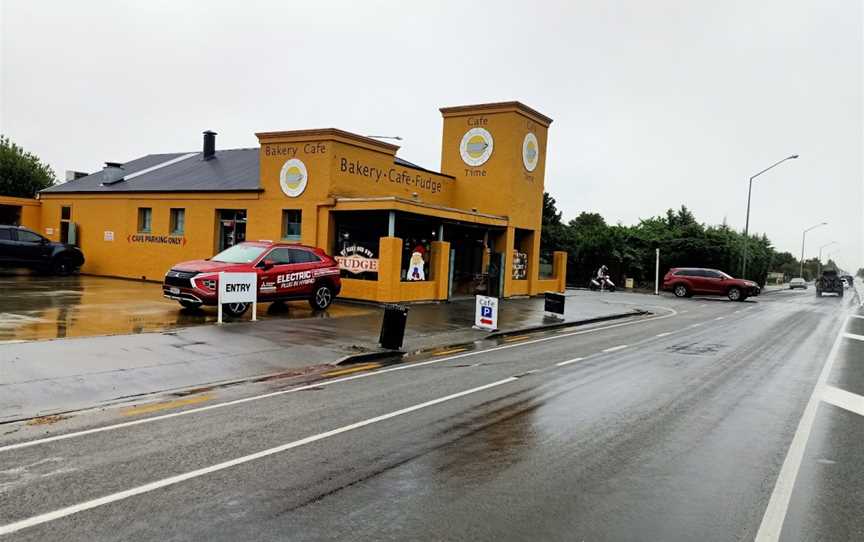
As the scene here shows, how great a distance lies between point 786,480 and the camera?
5215mm

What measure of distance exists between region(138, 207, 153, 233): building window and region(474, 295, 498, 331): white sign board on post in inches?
620

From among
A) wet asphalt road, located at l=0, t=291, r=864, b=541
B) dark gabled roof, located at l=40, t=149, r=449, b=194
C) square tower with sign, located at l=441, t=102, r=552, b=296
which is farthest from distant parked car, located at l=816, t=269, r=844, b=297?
wet asphalt road, located at l=0, t=291, r=864, b=541

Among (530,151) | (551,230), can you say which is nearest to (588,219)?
(551,230)

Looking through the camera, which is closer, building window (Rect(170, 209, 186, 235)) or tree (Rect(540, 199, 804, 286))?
building window (Rect(170, 209, 186, 235))

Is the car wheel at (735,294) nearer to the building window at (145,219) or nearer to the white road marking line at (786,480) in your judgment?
the white road marking line at (786,480)

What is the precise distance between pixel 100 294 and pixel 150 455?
1474 centimetres

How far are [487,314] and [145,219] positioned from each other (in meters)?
16.6

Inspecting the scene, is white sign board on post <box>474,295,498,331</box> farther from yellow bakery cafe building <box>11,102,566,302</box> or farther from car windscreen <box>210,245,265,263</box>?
car windscreen <box>210,245,265,263</box>

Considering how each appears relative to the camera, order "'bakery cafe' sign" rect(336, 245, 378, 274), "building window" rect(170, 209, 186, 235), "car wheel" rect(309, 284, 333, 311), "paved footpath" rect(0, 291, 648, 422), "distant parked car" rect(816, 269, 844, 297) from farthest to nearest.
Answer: "distant parked car" rect(816, 269, 844, 297) < "building window" rect(170, 209, 186, 235) < "'bakery cafe' sign" rect(336, 245, 378, 274) < "car wheel" rect(309, 284, 333, 311) < "paved footpath" rect(0, 291, 648, 422)

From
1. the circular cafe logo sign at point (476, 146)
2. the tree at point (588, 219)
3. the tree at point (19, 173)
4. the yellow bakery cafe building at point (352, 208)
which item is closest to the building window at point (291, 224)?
the yellow bakery cafe building at point (352, 208)

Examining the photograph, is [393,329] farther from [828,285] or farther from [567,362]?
[828,285]

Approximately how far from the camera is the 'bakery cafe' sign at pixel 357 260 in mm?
19859

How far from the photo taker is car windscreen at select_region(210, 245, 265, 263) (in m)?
15.5

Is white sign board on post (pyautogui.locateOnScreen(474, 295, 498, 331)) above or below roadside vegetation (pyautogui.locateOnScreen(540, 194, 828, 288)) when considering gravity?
below
